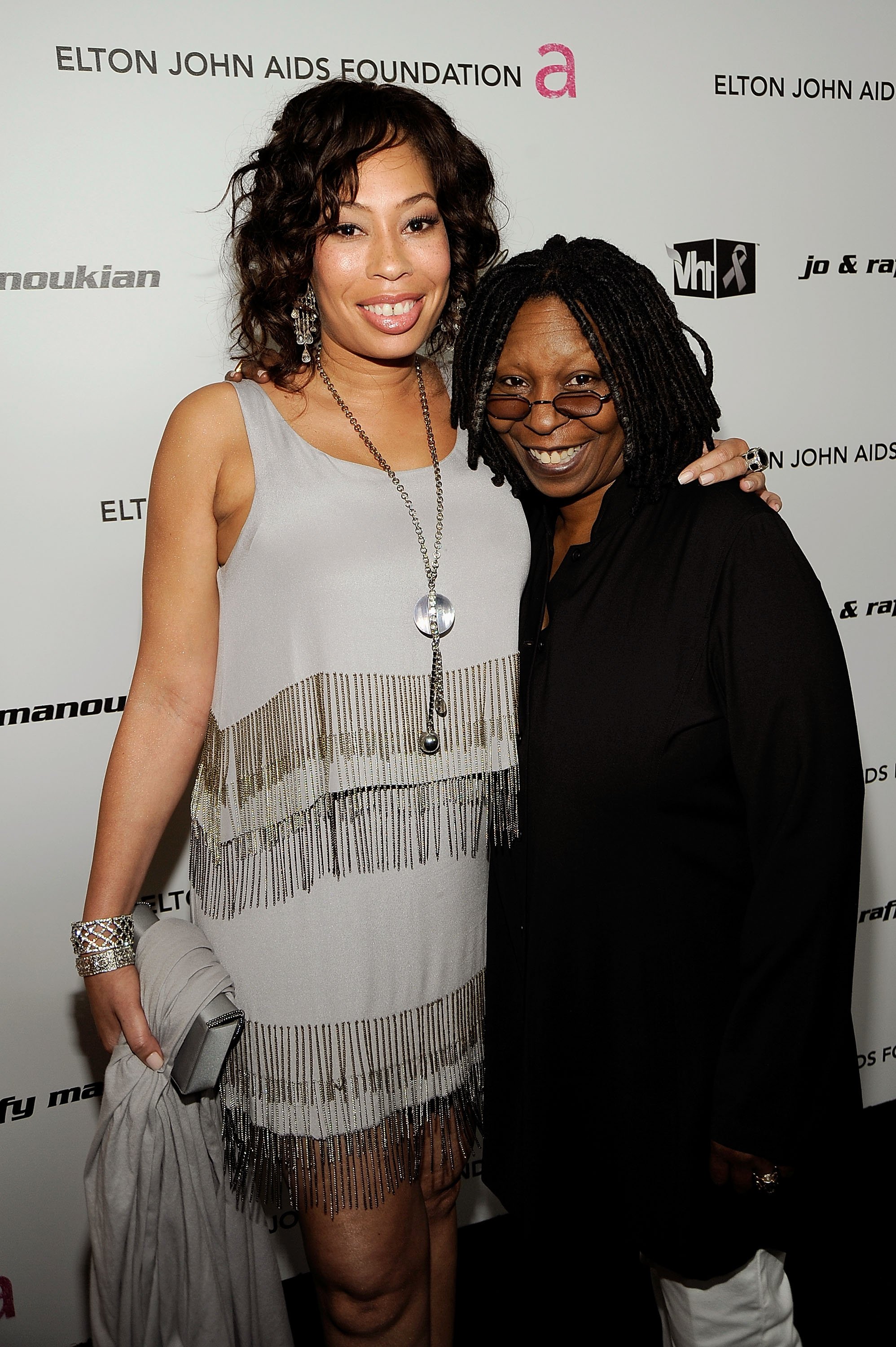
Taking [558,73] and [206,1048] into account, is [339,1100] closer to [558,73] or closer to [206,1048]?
[206,1048]

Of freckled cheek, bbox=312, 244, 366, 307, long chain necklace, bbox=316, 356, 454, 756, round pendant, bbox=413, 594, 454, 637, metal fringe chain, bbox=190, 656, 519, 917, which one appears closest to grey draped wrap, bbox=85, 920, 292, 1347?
metal fringe chain, bbox=190, 656, 519, 917

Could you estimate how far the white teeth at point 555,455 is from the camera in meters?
1.42

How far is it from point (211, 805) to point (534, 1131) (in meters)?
0.68

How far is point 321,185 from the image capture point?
57.7 inches

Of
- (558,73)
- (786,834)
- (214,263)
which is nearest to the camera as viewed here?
(786,834)

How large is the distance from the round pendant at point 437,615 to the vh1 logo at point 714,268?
1.22 m

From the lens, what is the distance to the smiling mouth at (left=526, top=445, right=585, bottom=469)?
141 cm

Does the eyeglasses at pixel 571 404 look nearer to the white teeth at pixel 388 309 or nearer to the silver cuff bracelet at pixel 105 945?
the white teeth at pixel 388 309

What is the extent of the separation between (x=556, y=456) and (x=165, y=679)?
632mm

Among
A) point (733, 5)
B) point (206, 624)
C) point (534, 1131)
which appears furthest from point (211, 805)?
point (733, 5)

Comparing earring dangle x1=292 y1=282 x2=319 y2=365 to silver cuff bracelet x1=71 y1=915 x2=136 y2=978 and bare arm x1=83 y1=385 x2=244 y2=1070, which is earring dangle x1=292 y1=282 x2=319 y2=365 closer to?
bare arm x1=83 y1=385 x2=244 y2=1070

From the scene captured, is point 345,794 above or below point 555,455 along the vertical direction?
below

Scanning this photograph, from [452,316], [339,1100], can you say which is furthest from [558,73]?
[339,1100]

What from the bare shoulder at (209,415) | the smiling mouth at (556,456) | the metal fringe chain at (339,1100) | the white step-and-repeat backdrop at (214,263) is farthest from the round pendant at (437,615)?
the white step-and-repeat backdrop at (214,263)
